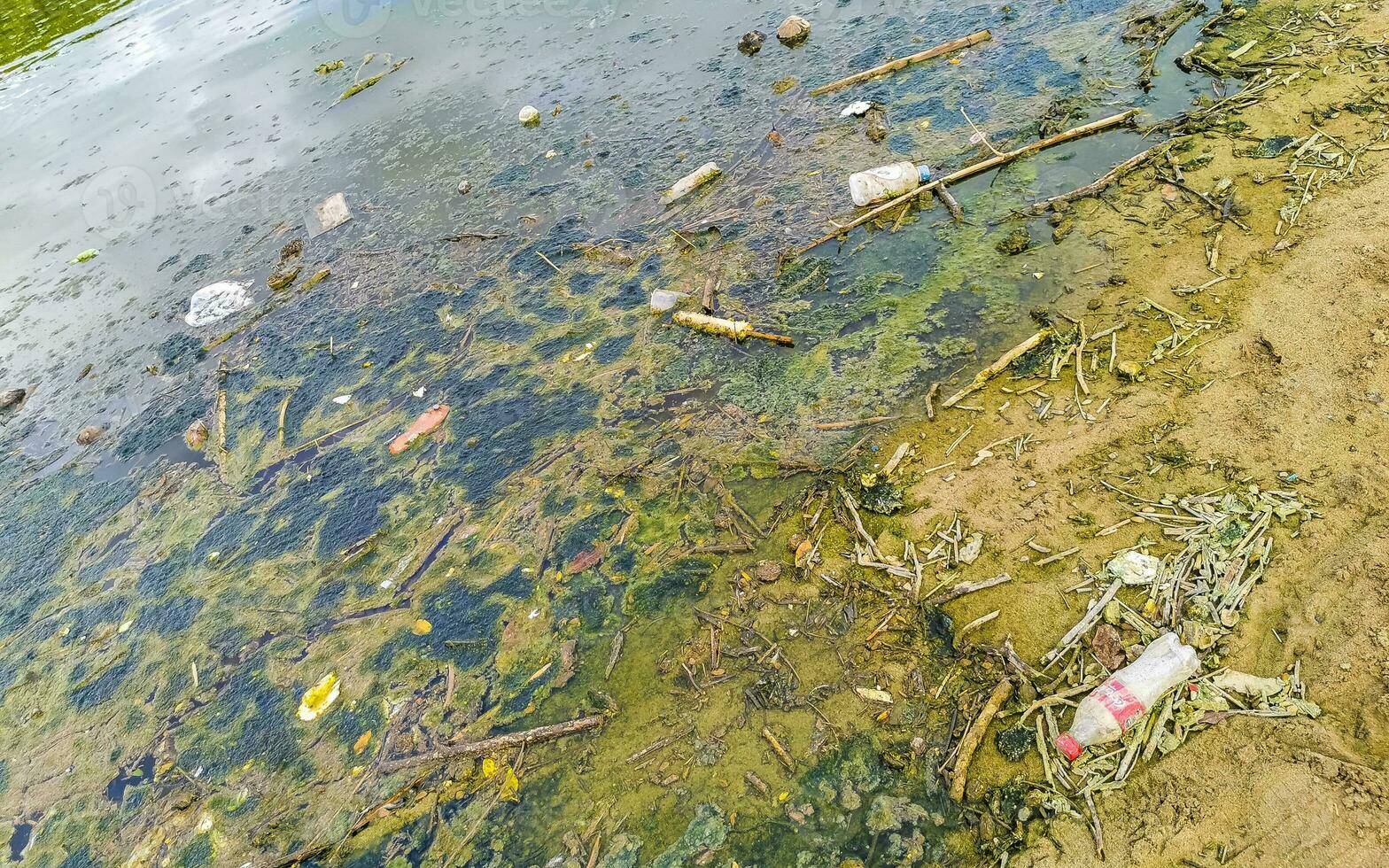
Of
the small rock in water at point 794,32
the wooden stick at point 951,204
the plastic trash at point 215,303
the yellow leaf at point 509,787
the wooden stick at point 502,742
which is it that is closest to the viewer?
the yellow leaf at point 509,787

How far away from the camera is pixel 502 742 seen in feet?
12.5

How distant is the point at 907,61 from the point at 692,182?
10.3 ft

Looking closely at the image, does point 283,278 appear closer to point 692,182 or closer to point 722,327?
point 692,182

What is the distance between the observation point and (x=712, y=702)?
146 inches

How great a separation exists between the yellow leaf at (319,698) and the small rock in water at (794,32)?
894 centimetres

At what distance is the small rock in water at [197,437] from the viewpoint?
6.32 metres

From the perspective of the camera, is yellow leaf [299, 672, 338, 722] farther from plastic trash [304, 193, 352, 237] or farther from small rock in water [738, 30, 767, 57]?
small rock in water [738, 30, 767, 57]

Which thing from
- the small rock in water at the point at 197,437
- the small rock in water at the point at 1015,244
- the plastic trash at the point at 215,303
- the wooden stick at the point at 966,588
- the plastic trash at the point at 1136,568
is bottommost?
the wooden stick at the point at 966,588

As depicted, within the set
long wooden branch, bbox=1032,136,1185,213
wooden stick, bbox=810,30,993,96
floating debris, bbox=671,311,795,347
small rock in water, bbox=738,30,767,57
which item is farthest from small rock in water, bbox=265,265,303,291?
long wooden branch, bbox=1032,136,1185,213

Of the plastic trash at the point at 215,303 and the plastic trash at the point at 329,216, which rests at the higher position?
the plastic trash at the point at 329,216

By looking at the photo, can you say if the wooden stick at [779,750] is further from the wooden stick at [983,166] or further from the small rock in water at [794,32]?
the small rock in water at [794,32]

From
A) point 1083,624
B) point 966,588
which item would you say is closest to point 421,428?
point 966,588

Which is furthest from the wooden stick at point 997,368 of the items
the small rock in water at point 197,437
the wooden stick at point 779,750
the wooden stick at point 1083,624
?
the small rock in water at point 197,437

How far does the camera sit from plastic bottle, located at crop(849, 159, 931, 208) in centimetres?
635
